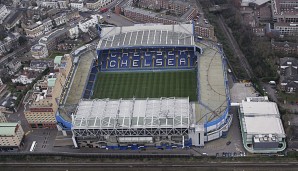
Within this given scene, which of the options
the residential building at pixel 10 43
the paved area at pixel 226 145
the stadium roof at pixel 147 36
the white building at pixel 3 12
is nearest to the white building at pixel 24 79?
the residential building at pixel 10 43

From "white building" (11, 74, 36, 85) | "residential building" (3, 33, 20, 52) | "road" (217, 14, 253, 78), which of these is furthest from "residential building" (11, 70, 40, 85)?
"road" (217, 14, 253, 78)

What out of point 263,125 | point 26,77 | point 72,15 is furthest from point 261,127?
point 72,15

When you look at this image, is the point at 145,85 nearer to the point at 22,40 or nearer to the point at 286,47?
the point at 286,47

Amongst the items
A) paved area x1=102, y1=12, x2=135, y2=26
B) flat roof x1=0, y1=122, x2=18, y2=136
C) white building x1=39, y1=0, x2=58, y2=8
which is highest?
white building x1=39, y1=0, x2=58, y2=8

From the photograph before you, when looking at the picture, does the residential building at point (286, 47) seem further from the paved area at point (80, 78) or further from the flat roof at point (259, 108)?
the paved area at point (80, 78)

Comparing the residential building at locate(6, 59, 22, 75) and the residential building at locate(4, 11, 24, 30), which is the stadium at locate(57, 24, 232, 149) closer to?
the residential building at locate(6, 59, 22, 75)
